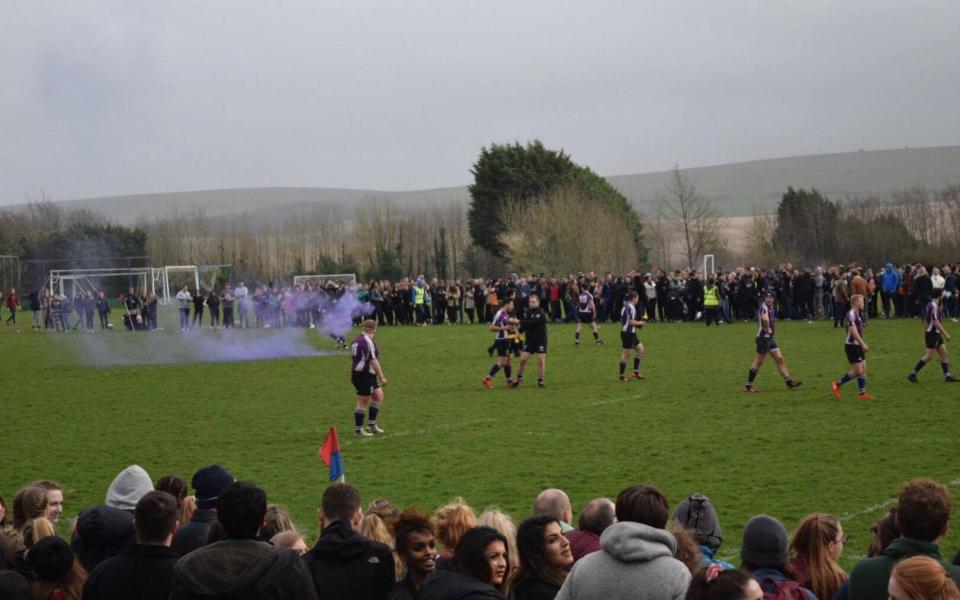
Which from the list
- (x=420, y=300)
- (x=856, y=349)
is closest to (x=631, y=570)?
(x=856, y=349)

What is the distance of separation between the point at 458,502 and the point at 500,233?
71.4 metres

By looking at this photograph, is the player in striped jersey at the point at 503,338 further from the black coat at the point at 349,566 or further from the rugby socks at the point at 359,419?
the black coat at the point at 349,566

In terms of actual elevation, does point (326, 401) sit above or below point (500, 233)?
below

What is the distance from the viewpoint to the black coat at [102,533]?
6.49 metres

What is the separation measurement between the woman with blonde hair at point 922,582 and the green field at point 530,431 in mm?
5387

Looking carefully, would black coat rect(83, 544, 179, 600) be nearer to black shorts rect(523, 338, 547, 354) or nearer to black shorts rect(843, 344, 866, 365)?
black shorts rect(843, 344, 866, 365)

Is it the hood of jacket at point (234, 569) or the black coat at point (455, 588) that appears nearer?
the hood of jacket at point (234, 569)

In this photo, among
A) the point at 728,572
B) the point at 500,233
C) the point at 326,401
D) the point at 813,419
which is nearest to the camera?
the point at 728,572

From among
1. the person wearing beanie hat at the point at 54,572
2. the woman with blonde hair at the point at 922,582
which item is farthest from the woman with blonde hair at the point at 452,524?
the woman with blonde hair at the point at 922,582

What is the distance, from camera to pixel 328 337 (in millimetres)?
40750

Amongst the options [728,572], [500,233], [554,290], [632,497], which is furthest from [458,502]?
[500,233]

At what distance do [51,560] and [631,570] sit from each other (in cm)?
292

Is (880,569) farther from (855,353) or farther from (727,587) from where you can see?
(855,353)

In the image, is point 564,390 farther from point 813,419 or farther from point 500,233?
point 500,233
